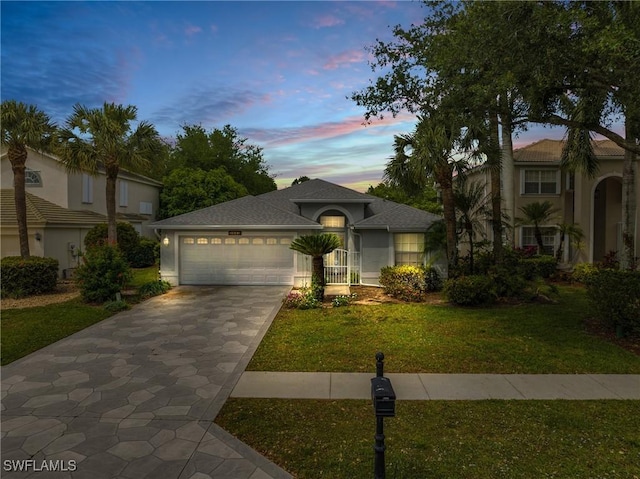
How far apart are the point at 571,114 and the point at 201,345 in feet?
37.1

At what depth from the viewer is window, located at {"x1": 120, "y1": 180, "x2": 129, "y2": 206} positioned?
26.2 m

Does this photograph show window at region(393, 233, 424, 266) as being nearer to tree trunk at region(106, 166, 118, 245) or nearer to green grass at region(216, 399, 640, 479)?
green grass at region(216, 399, 640, 479)

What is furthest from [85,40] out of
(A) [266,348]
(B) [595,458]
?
(B) [595,458]

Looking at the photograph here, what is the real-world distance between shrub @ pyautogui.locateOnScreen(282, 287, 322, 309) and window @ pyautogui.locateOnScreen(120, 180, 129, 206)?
18904 mm

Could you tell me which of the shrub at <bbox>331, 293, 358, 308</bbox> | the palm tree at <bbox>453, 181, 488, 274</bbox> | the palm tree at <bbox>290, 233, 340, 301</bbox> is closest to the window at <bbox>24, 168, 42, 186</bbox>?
the palm tree at <bbox>290, 233, 340, 301</bbox>

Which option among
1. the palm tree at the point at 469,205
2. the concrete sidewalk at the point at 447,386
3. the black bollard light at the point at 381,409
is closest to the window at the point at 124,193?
the palm tree at the point at 469,205

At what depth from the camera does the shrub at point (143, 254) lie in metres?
23.9

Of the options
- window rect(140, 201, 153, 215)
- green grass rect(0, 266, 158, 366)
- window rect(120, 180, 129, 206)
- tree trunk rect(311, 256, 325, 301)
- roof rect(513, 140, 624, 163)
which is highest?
roof rect(513, 140, 624, 163)

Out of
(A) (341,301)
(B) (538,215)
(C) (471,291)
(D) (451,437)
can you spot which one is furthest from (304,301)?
(B) (538,215)

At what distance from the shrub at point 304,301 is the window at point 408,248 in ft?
17.6

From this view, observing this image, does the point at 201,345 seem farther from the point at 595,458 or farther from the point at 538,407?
the point at 595,458

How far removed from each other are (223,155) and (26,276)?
29.6 metres

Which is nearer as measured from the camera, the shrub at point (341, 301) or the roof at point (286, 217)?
the shrub at point (341, 301)

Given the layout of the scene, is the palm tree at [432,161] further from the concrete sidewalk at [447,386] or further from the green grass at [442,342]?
the concrete sidewalk at [447,386]
